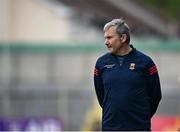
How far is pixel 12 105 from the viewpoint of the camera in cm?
2241

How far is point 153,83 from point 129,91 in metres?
0.27

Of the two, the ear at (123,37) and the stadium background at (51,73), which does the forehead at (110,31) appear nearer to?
the ear at (123,37)

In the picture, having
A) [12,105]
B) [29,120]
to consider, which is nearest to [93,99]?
[12,105]

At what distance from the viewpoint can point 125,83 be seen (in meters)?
8.30

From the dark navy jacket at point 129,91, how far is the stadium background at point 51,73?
7268mm

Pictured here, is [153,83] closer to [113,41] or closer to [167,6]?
[113,41]

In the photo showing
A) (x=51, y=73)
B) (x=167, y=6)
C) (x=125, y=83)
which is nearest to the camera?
(x=125, y=83)

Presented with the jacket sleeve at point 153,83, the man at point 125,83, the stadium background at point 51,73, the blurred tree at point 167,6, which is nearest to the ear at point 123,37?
the man at point 125,83

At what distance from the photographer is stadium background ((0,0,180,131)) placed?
788 inches

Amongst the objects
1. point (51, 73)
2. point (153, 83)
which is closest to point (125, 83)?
point (153, 83)

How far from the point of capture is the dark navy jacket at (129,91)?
831cm

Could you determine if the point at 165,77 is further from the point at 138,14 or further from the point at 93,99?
the point at 138,14

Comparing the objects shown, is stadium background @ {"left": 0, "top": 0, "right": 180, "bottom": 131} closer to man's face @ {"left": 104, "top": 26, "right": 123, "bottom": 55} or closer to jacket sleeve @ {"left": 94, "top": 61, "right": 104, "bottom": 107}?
jacket sleeve @ {"left": 94, "top": 61, "right": 104, "bottom": 107}

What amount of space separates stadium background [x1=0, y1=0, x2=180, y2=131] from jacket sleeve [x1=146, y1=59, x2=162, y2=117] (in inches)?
283
